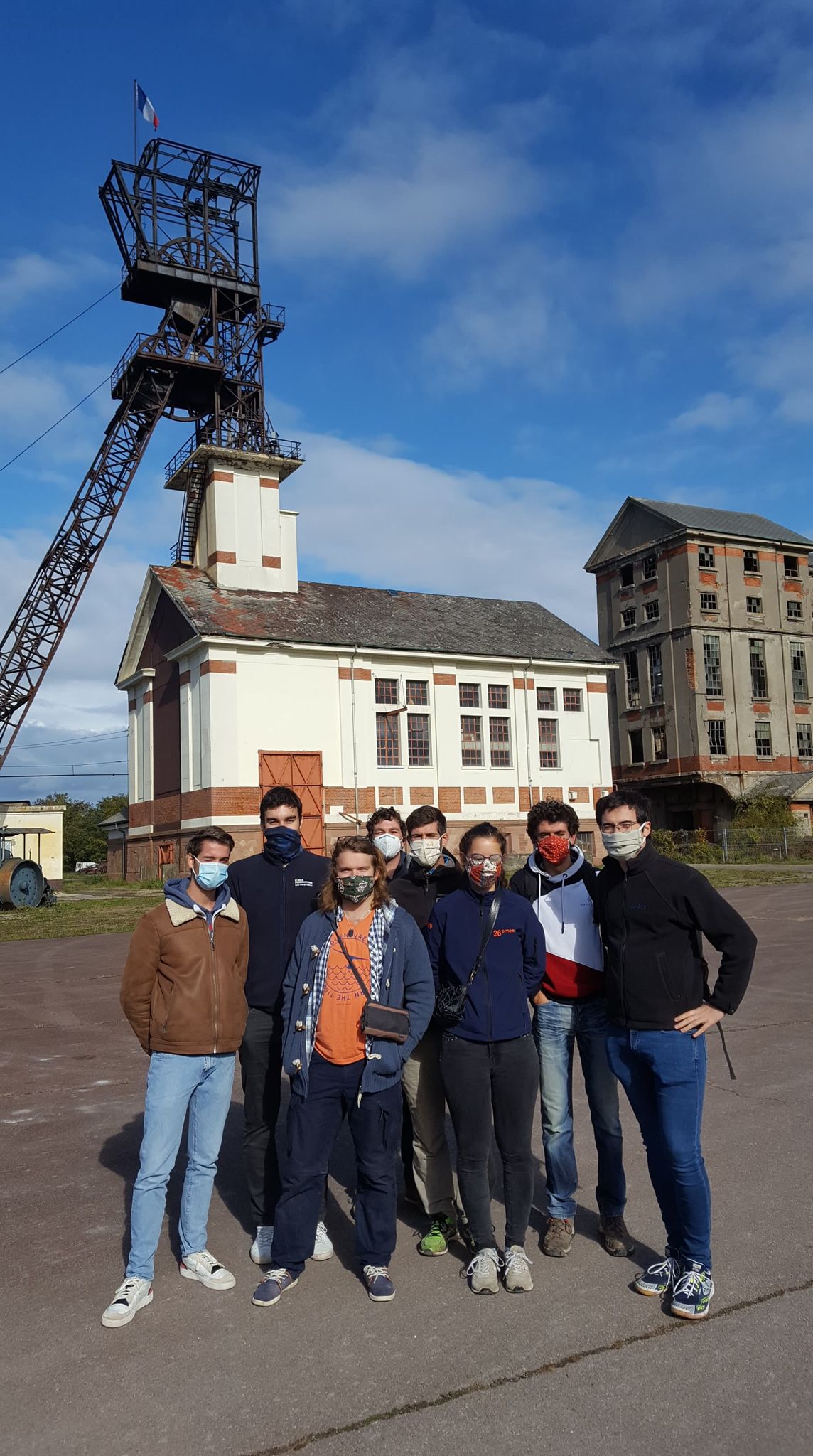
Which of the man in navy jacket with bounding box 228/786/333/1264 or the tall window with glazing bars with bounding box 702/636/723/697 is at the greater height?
the tall window with glazing bars with bounding box 702/636/723/697

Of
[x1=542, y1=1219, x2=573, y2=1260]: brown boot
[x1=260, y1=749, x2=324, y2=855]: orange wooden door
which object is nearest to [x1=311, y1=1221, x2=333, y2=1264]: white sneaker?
[x1=542, y1=1219, x2=573, y2=1260]: brown boot

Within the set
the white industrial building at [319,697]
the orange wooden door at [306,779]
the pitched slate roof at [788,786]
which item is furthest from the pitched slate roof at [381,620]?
the pitched slate roof at [788,786]

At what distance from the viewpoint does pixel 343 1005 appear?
451 centimetres

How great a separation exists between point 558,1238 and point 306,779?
31499 mm

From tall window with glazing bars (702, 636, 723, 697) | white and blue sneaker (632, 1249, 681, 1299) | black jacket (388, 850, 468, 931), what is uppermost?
tall window with glazing bars (702, 636, 723, 697)

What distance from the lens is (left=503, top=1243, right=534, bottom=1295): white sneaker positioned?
14.2ft

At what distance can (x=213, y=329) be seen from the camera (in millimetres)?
41438

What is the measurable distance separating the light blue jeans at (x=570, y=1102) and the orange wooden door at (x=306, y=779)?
98.4ft

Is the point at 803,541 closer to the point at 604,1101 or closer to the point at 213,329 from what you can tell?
the point at 213,329

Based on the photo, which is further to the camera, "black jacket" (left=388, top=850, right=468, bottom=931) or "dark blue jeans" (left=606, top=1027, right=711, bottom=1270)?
"black jacket" (left=388, top=850, right=468, bottom=931)

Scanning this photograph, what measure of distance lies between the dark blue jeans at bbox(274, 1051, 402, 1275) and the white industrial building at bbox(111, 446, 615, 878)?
29.6 metres

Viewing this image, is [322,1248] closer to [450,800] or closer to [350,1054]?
[350,1054]

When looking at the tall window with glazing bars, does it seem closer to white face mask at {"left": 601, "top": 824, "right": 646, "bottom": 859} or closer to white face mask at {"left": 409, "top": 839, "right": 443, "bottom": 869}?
white face mask at {"left": 409, "top": 839, "right": 443, "bottom": 869}

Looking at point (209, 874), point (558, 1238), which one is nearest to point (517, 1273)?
point (558, 1238)
